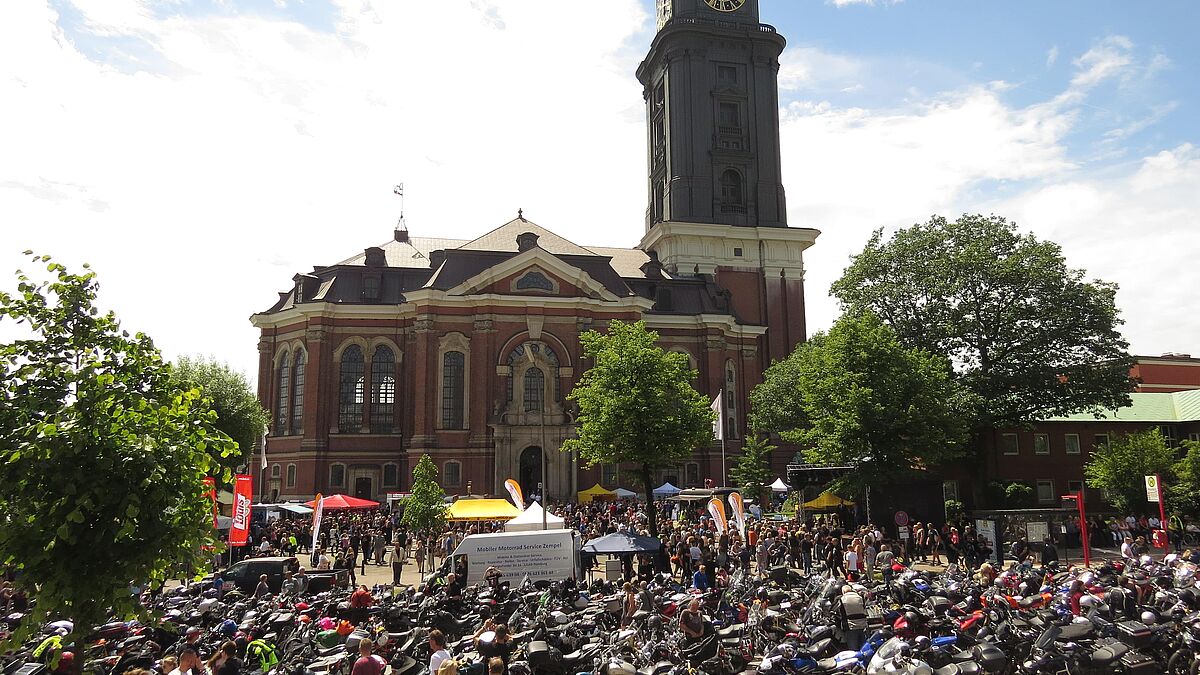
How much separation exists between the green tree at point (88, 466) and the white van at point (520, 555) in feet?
40.3

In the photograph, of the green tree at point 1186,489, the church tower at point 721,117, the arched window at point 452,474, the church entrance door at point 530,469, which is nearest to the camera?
the green tree at point 1186,489

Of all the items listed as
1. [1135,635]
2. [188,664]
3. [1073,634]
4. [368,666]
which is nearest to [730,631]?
[1073,634]

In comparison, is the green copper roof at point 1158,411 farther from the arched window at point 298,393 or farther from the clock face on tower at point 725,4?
the arched window at point 298,393

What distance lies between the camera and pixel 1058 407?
4281 cm

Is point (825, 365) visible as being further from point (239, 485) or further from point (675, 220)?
point (675, 220)

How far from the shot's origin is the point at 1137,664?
1162 centimetres

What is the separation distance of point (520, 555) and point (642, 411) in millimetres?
11606

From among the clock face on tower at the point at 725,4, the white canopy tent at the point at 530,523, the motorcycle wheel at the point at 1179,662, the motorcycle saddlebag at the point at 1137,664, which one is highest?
the clock face on tower at the point at 725,4

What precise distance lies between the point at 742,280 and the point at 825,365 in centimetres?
3104

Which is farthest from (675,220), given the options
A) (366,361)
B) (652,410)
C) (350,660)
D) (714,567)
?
(350,660)

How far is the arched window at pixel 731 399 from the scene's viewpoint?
59.9m

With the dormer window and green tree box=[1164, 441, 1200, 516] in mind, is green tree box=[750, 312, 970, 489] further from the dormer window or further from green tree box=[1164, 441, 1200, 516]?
the dormer window

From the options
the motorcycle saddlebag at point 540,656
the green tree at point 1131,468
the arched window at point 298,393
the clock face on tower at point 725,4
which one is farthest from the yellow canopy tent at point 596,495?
the clock face on tower at point 725,4

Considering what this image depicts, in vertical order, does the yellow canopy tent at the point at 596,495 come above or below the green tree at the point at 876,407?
below
